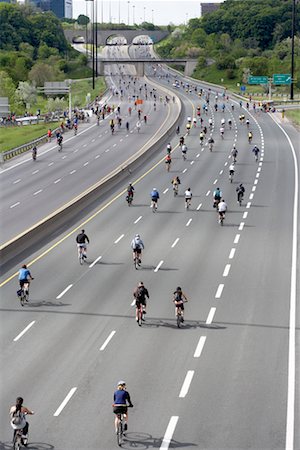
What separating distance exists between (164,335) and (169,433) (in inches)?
326

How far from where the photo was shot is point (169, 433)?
21.5m

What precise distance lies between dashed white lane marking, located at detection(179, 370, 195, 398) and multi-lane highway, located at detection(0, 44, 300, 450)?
0.03m

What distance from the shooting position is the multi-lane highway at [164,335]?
22062 mm

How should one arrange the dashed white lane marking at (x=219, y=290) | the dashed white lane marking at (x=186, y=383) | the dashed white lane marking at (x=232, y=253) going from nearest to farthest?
1. the dashed white lane marking at (x=186, y=383)
2. the dashed white lane marking at (x=219, y=290)
3. the dashed white lane marking at (x=232, y=253)

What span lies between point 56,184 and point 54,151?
65.2ft

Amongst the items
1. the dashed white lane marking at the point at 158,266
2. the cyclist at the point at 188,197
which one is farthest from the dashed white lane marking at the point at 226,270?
the cyclist at the point at 188,197

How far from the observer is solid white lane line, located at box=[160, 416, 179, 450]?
20.7m

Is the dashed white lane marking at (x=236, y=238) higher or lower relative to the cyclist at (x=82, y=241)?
lower

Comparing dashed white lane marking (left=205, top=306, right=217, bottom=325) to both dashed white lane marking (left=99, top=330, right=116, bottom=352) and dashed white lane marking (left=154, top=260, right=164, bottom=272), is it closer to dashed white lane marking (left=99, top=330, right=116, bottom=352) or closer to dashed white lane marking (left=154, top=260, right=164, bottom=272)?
dashed white lane marking (left=99, top=330, right=116, bottom=352)

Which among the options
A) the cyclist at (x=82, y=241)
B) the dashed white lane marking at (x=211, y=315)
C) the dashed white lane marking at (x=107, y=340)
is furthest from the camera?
the cyclist at (x=82, y=241)

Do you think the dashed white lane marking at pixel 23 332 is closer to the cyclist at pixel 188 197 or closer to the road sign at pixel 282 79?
the cyclist at pixel 188 197

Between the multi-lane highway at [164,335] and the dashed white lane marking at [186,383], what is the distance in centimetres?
3

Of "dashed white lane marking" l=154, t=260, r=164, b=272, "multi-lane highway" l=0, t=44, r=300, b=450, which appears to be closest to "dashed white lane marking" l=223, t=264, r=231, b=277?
"multi-lane highway" l=0, t=44, r=300, b=450

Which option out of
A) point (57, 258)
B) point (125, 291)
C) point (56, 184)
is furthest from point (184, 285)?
point (56, 184)
